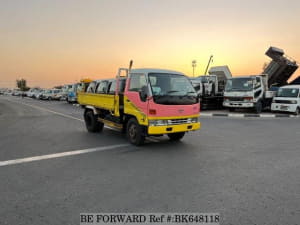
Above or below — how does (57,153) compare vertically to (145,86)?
below

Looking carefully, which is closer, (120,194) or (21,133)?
(120,194)

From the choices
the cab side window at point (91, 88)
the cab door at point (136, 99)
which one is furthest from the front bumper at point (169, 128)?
the cab side window at point (91, 88)

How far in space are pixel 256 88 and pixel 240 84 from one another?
40.0 inches

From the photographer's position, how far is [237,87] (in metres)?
15.8

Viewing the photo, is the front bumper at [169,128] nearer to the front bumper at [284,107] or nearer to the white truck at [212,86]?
the front bumper at [284,107]

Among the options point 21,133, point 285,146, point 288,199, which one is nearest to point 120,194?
point 288,199

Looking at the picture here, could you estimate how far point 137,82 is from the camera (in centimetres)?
670

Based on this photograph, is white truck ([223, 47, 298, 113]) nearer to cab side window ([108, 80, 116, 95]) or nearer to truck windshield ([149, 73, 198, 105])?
truck windshield ([149, 73, 198, 105])

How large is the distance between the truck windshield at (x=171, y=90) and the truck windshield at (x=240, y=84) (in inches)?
389

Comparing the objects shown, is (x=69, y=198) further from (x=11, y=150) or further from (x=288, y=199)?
(x=11, y=150)

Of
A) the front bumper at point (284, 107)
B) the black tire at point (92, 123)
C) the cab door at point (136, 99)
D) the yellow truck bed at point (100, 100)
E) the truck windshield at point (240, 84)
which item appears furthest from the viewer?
the truck windshield at point (240, 84)

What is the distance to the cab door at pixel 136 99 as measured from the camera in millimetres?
6293

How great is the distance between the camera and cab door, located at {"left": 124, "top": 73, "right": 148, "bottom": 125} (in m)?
6.29

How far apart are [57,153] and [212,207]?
417 cm
